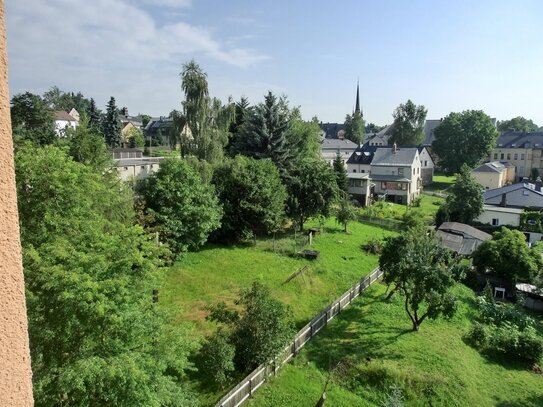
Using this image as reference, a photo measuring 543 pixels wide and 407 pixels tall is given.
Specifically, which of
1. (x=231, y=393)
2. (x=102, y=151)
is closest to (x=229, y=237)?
(x=102, y=151)

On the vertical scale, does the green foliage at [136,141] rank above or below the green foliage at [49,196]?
above

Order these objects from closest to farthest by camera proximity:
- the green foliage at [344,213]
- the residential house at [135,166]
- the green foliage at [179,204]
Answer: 1. the green foliage at [179,204]
2. the green foliage at [344,213]
3. the residential house at [135,166]

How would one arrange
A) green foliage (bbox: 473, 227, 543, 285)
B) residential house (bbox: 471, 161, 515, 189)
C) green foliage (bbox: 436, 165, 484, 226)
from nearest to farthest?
green foliage (bbox: 473, 227, 543, 285) → green foliage (bbox: 436, 165, 484, 226) → residential house (bbox: 471, 161, 515, 189)

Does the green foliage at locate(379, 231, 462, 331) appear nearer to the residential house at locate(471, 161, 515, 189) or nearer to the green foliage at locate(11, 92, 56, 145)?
the green foliage at locate(11, 92, 56, 145)

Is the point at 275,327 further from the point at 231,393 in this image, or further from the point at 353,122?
the point at 353,122

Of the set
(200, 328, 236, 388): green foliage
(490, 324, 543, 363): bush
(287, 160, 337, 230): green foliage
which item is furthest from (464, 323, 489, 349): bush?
(287, 160, 337, 230): green foliage

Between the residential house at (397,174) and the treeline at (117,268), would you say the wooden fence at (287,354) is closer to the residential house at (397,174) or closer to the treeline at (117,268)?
the treeline at (117,268)

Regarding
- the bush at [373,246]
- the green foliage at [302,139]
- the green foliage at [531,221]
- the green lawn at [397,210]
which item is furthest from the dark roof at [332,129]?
the bush at [373,246]
